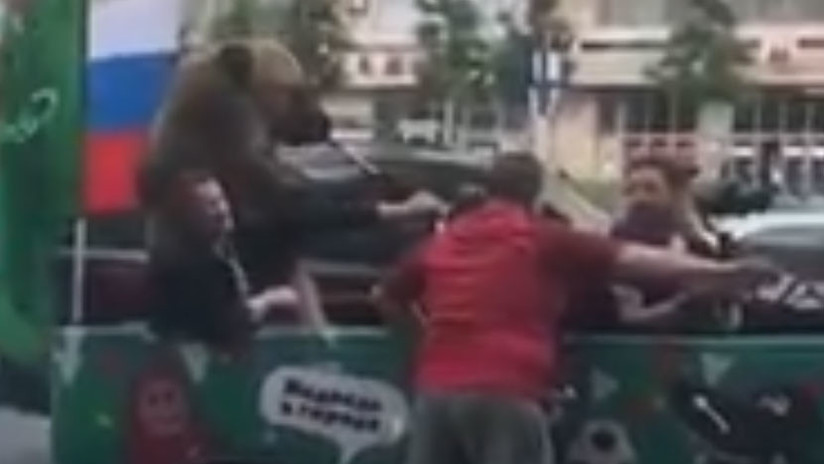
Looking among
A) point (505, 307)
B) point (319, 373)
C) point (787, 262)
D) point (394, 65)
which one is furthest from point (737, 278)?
point (319, 373)

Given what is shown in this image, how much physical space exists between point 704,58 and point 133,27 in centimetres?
171

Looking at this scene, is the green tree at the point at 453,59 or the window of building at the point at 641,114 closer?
the window of building at the point at 641,114

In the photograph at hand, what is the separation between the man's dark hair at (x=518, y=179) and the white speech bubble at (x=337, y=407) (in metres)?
0.70

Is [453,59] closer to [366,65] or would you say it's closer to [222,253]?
[366,65]

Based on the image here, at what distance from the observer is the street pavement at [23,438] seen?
7.61 meters

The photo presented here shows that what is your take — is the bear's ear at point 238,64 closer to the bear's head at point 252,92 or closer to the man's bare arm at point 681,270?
the bear's head at point 252,92

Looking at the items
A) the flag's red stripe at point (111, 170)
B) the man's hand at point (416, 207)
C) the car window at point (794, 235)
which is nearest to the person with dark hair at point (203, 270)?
the flag's red stripe at point (111, 170)

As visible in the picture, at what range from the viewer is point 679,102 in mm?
6410

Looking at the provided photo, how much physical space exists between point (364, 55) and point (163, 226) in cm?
82

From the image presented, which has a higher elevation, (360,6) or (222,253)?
(360,6)

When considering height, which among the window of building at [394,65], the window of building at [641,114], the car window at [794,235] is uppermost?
the window of building at [394,65]

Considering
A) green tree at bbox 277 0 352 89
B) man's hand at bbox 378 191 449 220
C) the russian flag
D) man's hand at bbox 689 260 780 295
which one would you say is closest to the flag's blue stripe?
the russian flag

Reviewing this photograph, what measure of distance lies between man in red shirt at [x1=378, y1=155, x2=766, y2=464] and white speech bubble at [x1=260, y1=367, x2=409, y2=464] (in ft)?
0.76

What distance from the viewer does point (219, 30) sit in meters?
6.88
